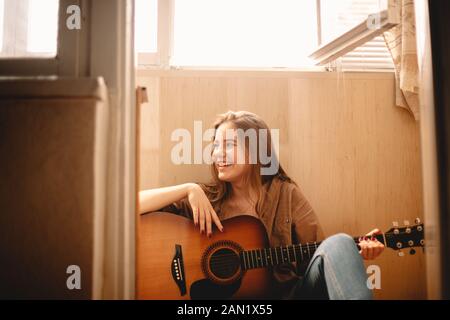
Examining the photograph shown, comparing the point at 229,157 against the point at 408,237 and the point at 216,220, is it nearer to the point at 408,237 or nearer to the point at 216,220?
the point at 216,220

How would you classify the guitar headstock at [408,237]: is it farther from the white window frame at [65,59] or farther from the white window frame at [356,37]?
the white window frame at [65,59]

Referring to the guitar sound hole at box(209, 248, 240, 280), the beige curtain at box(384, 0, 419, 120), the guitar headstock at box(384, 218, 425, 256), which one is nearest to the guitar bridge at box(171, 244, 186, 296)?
the guitar sound hole at box(209, 248, 240, 280)

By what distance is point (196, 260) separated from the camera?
1.58 metres

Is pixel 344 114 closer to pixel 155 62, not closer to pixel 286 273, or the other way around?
pixel 286 273

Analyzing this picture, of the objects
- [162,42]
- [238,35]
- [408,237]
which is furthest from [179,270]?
[238,35]

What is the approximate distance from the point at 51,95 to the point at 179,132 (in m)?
1.12

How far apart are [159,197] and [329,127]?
3.25 feet

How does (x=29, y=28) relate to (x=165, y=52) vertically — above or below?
below

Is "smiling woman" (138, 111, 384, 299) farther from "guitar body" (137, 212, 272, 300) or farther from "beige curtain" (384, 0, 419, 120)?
"beige curtain" (384, 0, 419, 120)

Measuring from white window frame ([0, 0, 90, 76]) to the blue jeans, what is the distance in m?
1.01

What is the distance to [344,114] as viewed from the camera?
1902 mm

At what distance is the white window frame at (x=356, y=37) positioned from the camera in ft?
4.32

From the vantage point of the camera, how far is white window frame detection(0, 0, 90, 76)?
2.62 feet
